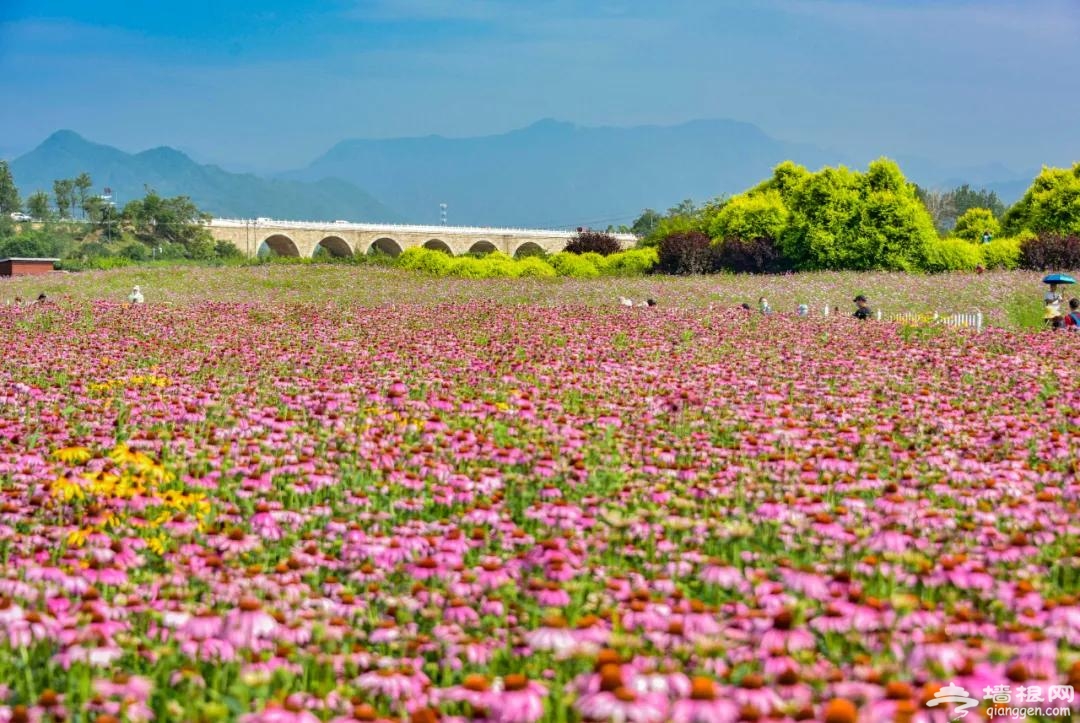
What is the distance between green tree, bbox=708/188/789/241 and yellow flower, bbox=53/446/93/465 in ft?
127

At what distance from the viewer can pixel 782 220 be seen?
43.9 meters

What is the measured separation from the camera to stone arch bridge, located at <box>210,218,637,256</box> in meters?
101

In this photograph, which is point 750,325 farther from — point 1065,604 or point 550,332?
point 1065,604

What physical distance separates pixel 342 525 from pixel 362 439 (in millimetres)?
1945

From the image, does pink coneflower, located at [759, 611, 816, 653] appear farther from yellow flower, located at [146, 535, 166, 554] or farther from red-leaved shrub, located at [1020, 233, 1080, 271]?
red-leaved shrub, located at [1020, 233, 1080, 271]

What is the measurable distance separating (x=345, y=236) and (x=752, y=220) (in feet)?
206

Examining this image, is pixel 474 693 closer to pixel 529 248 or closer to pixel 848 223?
pixel 848 223

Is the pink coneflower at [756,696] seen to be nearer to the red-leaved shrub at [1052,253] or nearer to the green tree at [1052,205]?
the red-leaved shrub at [1052,253]

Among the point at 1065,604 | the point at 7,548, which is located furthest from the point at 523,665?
the point at 7,548

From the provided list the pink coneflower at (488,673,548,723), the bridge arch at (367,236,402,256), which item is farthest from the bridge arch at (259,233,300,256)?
the pink coneflower at (488,673,548,723)

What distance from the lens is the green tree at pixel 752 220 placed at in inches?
1717

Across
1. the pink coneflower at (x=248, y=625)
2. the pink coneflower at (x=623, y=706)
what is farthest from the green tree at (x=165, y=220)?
the pink coneflower at (x=623, y=706)

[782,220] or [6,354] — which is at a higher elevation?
[782,220]

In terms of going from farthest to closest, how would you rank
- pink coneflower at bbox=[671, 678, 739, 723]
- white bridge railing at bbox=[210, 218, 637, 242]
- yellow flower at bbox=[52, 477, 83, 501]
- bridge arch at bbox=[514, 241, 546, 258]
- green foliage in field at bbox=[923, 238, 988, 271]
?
1. bridge arch at bbox=[514, 241, 546, 258]
2. white bridge railing at bbox=[210, 218, 637, 242]
3. green foliage in field at bbox=[923, 238, 988, 271]
4. yellow flower at bbox=[52, 477, 83, 501]
5. pink coneflower at bbox=[671, 678, 739, 723]
